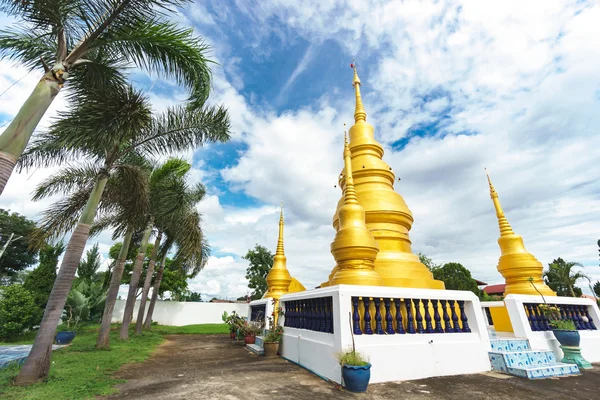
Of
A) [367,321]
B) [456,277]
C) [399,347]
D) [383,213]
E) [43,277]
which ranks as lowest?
[399,347]

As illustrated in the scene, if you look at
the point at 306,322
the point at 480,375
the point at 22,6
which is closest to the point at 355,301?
the point at 306,322

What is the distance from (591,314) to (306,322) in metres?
7.88

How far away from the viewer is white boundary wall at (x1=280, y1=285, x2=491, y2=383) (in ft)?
16.8

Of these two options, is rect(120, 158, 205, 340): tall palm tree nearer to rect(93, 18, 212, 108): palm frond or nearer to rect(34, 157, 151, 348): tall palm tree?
rect(34, 157, 151, 348): tall palm tree

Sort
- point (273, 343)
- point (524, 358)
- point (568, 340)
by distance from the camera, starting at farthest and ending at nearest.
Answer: point (273, 343) → point (568, 340) → point (524, 358)

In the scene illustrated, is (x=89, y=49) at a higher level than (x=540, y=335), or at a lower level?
higher

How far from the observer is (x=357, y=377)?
4465mm

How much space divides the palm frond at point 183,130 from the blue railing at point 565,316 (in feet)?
32.0

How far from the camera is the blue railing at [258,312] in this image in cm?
1187

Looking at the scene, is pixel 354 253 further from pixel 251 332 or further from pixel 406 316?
pixel 251 332

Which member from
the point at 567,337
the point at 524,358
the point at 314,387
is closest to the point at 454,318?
the point at 524,358

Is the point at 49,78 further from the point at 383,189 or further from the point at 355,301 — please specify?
the point at 383,189

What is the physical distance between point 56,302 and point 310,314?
544cm

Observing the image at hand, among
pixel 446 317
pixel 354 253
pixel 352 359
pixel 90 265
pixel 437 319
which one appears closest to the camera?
pixel 352 359
